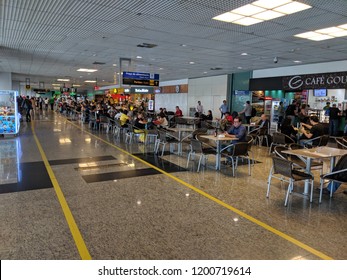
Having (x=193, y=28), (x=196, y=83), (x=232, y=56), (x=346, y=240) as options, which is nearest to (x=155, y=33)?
(x=193, y=28)

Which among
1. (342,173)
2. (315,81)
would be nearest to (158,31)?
(342,173)

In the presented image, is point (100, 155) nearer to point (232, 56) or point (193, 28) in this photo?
point (193, 28)

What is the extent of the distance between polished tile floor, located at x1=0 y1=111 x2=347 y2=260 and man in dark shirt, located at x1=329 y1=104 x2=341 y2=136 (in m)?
7.29

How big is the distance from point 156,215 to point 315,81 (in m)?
12.0

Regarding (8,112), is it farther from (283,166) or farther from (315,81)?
(315,81)

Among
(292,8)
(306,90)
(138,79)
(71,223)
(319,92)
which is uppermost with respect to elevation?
(292,8)

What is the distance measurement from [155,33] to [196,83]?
45.2ft

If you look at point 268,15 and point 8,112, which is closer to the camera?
point 268,15

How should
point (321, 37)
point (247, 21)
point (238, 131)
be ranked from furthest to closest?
point (321, 37) < point (238, 131) < point (247, 21)

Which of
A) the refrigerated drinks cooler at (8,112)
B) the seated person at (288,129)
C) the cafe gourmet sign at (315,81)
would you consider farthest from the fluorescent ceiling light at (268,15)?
the refrigerated drinks cooler at (8,112)

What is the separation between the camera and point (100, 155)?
8.23m

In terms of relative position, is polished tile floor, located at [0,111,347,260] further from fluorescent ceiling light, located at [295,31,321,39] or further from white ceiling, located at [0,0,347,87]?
fluorescent ceiling light, located at [295,31,321,39]

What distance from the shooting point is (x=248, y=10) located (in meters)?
6.02

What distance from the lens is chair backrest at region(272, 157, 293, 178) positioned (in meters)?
4.36
